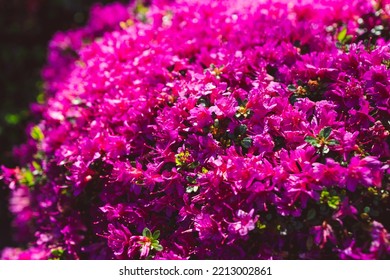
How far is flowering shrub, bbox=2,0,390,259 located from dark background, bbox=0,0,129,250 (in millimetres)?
1421

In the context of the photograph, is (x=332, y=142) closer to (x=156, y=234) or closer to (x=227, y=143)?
(x=227, y=143)

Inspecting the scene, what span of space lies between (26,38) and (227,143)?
3169 mm

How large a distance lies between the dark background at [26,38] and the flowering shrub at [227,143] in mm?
1421

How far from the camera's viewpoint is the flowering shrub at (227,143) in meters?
1.68

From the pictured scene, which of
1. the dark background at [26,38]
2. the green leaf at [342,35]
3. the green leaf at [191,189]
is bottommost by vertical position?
the green leaf at [191,189]

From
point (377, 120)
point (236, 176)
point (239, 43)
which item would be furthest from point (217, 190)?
point (239, 43)

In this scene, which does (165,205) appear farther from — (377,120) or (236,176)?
(377,120)

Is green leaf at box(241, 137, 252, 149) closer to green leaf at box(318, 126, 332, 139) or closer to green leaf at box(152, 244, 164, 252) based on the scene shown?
green leaf at box(318, 126, 332, 139)

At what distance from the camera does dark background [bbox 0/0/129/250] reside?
13.1 ft

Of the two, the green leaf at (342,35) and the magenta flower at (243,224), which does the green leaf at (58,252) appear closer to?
the magenta flower at (243,224)

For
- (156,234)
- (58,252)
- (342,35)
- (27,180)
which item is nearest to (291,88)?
(342,35)

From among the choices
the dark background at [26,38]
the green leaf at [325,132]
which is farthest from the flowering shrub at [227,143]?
the dark background at [26,38]

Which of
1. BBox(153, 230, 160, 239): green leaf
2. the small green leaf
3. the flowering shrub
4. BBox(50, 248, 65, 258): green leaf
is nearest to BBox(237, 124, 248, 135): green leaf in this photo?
the flowering shrub
